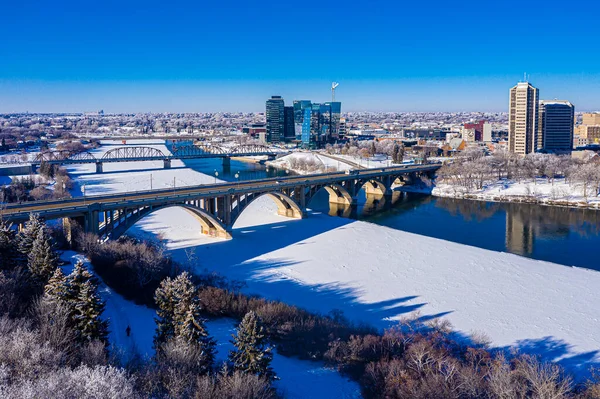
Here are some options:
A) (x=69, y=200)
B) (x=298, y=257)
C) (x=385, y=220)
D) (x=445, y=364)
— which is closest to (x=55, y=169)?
(x=69, y=200)

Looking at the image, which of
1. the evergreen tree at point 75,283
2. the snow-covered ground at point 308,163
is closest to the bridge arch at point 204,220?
the evergreen tree at point 75,283

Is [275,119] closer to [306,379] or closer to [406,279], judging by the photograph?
[406,279]

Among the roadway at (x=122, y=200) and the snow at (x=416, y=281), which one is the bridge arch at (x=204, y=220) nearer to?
the roadway at (x=122, y=200)

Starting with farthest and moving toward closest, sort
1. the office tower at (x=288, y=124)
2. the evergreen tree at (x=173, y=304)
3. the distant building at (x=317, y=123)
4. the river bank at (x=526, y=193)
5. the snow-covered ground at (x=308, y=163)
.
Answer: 1. the office tower at (x=288, y=124)
2. the distant building at (x=317, y=123)
3. the snow-covered ground at (x=308, y=163)
4. the river bank at (x=526, y=193)
5. the evergreen tree at (x=173, y=304)

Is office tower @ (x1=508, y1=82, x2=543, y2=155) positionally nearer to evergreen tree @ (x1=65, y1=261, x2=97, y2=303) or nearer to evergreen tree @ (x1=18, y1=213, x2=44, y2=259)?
evergreen tree @ (x1=18, y1=213, x2=44, y2=259)

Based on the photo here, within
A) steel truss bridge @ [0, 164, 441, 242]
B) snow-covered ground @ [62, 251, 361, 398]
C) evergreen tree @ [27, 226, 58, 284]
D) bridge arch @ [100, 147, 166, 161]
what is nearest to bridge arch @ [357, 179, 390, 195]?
steel truss bridge @ [0, 164, 441, 242]
